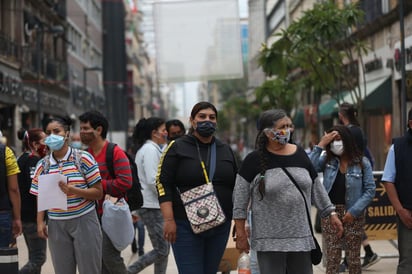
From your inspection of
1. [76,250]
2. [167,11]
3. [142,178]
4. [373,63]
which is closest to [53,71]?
[373,63]

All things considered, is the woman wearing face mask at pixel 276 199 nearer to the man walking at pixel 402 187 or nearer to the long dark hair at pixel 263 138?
the long dark hair at pixel 263 138

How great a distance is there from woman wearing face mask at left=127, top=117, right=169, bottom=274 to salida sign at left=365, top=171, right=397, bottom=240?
118 inches

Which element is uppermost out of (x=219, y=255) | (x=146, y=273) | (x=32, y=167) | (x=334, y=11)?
(x=334, y=11)

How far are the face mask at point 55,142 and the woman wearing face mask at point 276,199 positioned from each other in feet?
5.17

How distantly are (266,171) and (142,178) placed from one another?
3697mm

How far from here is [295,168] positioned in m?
6.16

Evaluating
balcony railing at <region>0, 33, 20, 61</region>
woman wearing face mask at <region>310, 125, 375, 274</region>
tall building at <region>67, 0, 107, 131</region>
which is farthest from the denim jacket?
tall building at <region>67, 0, 107, 131</region>

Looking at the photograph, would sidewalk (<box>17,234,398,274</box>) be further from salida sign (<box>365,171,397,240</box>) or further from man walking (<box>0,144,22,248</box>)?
man walking (<box>0,144,22,248</box>)

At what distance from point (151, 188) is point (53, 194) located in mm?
2612

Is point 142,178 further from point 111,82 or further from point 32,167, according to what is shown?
point 111,82

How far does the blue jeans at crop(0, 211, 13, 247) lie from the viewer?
7.44 metres

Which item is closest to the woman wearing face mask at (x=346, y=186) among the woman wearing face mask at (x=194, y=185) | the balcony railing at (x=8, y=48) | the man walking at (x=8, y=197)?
the woman wearing face mask at (x=194, y=185)

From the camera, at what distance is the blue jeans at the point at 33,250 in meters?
8.73

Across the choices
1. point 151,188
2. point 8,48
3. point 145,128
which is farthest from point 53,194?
point 8,48
